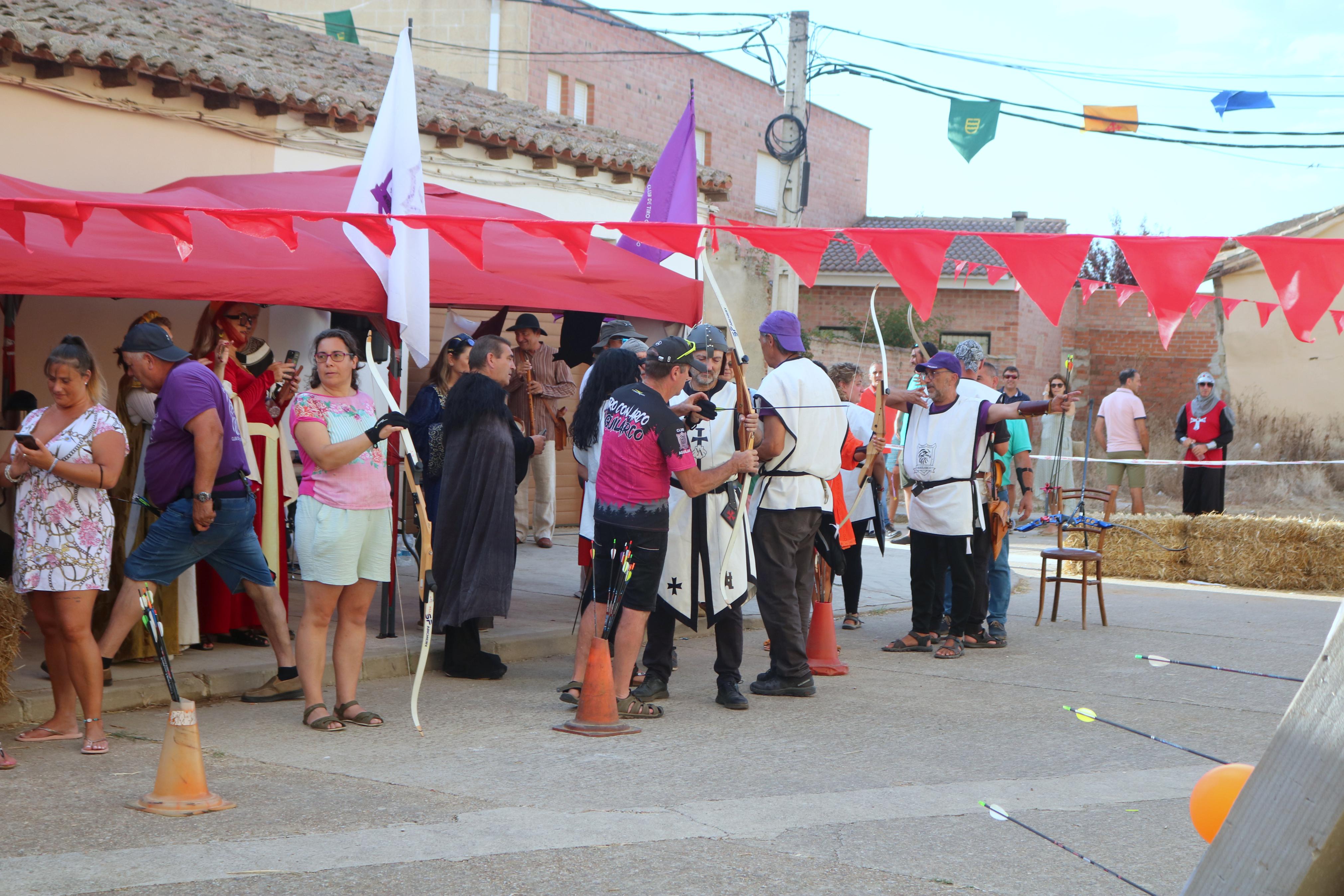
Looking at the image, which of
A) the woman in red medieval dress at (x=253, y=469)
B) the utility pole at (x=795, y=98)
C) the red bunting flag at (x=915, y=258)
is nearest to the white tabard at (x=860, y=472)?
the red bunting flag at (x=915, y=258)

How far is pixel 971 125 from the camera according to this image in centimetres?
1867

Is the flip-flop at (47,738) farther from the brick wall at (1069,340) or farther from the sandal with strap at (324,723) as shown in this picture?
the brick wall at (1069,340)

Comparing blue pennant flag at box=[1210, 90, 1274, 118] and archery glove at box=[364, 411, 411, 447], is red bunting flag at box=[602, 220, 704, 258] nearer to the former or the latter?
archery glove at box=[364, 411, 411, 447]

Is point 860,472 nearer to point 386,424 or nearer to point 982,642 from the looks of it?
point 982,642

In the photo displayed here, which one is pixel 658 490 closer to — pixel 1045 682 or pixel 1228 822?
pixel 1045 682

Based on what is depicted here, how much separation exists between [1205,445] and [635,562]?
10.8 metres

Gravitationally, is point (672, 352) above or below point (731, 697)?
above

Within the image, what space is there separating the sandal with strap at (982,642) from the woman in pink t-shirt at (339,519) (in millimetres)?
4405

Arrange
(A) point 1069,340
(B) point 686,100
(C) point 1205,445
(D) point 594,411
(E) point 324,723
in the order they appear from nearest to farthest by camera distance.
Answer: (E) point 324,723 → (D) point 594,411 → (C) point 1205,445 → (A) point 1069,340 → (B) point 686,100

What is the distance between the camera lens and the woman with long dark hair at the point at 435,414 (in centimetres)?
743

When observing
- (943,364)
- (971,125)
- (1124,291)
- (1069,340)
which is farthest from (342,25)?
(943,364)

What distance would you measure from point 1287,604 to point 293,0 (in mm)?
23277

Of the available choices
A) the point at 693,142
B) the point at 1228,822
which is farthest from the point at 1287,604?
the point at 1228,822

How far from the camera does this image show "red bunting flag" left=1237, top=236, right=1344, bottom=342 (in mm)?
5766
